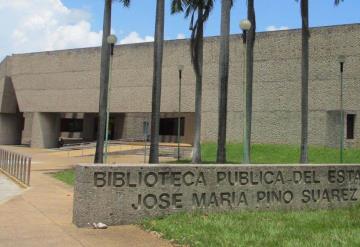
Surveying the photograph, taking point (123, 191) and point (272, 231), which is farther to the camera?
point (123, 191)

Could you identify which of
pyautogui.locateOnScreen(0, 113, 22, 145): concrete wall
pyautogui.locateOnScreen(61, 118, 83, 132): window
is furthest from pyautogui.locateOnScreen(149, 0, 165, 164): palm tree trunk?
pyautogui.locateOnScreen(61, 118, 83, 132): window

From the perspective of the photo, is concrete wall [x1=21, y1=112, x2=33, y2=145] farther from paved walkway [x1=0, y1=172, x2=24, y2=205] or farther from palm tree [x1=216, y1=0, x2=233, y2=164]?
paved walkway [x1=0, y1=172, x2=24, y2=205]

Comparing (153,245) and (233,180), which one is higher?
(233,180)

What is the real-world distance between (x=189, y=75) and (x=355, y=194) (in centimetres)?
3423

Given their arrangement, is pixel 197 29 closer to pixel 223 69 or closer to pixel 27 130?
pixel 223 69

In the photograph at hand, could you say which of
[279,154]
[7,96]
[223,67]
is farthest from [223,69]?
[7,96]

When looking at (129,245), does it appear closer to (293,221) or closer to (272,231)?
(272,231)

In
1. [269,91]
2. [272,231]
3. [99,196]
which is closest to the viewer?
[272,231]

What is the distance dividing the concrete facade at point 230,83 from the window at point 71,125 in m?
13.6

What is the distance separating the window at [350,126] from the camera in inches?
1494

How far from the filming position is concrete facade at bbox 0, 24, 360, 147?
38688 millimetres

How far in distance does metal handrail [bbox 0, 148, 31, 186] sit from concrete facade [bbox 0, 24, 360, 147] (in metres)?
20.8

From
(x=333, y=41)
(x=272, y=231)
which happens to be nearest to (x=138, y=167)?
(x=272, y=231)

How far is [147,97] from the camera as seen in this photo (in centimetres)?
4975
